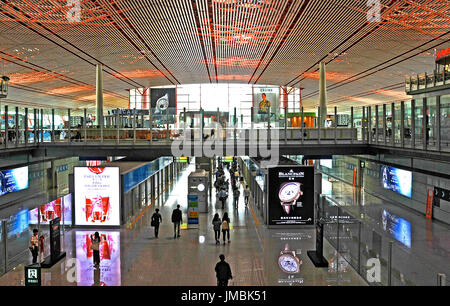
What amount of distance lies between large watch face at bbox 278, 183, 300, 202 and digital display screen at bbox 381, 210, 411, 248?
364cm

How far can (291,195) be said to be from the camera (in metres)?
16.6

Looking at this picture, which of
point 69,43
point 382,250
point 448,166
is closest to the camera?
point 382,250

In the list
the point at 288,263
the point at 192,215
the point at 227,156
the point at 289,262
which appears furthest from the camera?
the point at 227,156

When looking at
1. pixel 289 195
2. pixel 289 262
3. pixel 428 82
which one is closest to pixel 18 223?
pixel 289 195

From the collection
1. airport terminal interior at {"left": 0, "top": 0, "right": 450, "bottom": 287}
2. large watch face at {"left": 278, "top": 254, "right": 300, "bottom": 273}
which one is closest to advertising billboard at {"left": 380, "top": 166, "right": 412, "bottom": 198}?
airport terminal interior at {"left": 0, "top": 0, "right": 450, "bottom": 287}

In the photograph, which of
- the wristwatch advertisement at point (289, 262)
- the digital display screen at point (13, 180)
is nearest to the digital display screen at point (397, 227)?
the wristwatch advertisement at point (289, 262)

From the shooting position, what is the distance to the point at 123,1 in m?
20.1

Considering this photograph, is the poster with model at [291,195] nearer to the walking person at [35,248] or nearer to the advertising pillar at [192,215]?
the advertising pillar at [192,215]

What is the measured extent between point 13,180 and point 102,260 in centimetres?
1360

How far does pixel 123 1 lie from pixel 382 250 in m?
16.7

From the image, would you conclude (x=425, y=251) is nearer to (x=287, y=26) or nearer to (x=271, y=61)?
(x=287, y=26)

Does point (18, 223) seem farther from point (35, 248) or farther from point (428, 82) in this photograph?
point (428, 82)

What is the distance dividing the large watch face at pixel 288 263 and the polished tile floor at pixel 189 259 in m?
0.14
